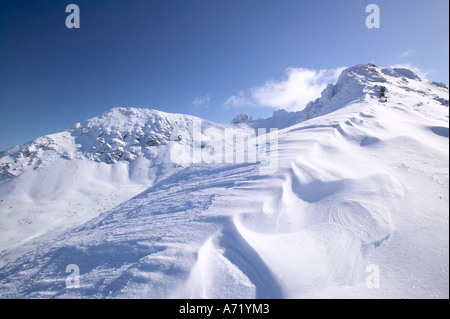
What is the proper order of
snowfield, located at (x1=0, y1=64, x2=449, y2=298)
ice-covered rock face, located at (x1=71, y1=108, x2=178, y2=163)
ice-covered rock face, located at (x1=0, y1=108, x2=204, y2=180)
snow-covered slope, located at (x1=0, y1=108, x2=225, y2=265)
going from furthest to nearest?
ice-covered rock face, located at (x1=71, y1=108, x2=178, y2=163) < ice-covered rock face, located at (x1=0, y1=108, x2=204, y2=180) < snow-covered slope, located at (x1=0, y1=108, x2=225, y2=265) < snowfield, located at (x1=0, y1=64, x2=449, y2=298)

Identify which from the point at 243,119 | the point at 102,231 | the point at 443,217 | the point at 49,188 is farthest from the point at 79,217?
the point at 243,119

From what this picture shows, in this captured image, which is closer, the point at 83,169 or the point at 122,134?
the point at 83,169

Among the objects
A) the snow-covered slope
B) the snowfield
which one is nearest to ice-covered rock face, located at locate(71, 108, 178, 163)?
the snow-covered slope

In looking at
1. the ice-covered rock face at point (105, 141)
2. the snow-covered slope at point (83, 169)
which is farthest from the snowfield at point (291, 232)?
the ice-covered rock face at point (105, 141)

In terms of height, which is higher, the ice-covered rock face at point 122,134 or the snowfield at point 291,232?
the ice-covered rock face at point 122,134

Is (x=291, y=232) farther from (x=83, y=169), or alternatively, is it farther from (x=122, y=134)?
(x=122, y=134)

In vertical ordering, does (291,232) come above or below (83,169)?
below

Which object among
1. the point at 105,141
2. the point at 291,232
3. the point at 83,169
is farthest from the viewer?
the point at 105,141

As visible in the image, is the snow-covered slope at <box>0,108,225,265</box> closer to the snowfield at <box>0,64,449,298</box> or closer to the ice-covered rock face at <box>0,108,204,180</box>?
the ice-covered rock face at <box>0,108,204,180</box>

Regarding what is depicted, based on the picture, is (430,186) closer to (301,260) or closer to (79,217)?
(301,260)

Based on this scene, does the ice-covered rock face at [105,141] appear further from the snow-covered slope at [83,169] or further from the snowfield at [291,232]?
the snowfield at [291,232]

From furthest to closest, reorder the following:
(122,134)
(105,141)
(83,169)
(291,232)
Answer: (122,134) < (105,141) < (83,169) < (291,232)

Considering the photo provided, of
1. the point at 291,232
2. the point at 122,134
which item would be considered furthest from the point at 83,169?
the point at 291,232

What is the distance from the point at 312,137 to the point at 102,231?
688 cm
